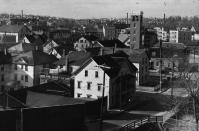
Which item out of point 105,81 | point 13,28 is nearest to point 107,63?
point 105,81

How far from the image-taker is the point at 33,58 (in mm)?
56125

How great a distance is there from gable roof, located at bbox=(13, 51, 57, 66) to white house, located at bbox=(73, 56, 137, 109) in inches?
503

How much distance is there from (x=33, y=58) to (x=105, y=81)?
16.9 metres

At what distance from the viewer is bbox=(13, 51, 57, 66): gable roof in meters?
55.3

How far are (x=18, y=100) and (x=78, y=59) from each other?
23111 millimetres

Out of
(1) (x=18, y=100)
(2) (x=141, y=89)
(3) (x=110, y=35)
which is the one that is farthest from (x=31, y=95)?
(3) (x=110, y=35)

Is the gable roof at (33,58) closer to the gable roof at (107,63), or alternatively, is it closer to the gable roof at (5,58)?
the gable roof at (5,58)

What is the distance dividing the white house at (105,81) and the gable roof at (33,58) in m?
12.8

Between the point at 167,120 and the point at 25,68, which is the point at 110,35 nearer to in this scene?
the point at 25,68

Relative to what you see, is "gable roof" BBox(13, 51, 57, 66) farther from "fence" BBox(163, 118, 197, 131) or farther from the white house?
"fence" BBox(163, 118, 197, 131)

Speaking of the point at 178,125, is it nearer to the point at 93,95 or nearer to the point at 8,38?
the point at 93,95

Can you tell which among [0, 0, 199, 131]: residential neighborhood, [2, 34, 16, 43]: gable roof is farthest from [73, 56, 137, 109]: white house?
[2, 34, 16, 43]: gable roof

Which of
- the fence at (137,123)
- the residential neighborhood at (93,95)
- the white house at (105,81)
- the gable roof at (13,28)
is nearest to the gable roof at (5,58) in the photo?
the residential neighborhood at (93,95)

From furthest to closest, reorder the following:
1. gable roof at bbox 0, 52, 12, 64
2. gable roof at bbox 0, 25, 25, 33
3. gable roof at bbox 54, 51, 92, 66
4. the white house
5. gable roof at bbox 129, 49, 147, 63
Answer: gable roof at bbox 0, 25, 25, 33, gable roof at bbox 129, 49, 147, 63, gable roof at bbox 54, 51, 92, 66, gable roof at bbox 0, 52, 12, 64, the white house
